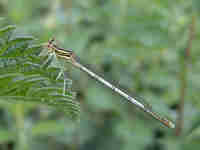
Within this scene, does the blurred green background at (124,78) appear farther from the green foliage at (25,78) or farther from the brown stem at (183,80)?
the green foliage at (25,78)

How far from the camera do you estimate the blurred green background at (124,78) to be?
2.35m

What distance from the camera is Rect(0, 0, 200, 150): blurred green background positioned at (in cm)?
235

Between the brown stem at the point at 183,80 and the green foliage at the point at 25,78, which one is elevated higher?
the green foliage at the point at 25,78

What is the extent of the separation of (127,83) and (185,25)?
696 millimetres

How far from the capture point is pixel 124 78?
110 inches

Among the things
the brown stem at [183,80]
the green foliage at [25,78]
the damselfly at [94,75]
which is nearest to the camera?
the green foliage at [25,78]

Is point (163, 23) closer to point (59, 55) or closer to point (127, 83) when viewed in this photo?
point (127, 83)

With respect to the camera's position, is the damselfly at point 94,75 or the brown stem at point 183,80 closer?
the damselfly at point 94,75

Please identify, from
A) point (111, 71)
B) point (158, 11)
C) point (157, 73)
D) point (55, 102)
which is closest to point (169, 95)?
point (157, 73)

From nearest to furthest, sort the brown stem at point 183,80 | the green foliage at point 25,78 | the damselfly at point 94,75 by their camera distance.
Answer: the green foliage at point 25,78, the damselfly at point 94,75, the brown stem at point 183,80

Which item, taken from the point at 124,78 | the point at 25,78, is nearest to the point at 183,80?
the point at 124,78

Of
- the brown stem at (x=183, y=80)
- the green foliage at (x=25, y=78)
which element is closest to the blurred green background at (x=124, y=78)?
the brown stem at (x=183, y=80)

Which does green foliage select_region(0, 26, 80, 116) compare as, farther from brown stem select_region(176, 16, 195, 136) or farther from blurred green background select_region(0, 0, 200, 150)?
brown stem select_region(176, 16, 195, 136)

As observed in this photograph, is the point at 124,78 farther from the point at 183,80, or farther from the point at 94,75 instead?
the point at 94,75
